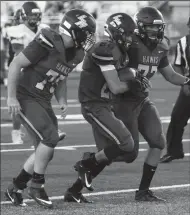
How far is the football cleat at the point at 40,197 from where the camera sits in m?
7.84

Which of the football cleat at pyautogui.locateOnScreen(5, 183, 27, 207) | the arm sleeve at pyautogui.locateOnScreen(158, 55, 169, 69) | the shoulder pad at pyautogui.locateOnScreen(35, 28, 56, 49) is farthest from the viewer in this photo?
the arm sleeve at pyautogui.locateOnScreen(158, 55, 169, 69)

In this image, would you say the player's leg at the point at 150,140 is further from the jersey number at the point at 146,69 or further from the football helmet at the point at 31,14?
the football helmet at the point at 31,14

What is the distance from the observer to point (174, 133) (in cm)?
1080

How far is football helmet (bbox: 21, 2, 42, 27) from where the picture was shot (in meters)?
12.1

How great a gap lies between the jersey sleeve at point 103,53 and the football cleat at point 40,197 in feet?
3.92

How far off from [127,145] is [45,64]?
984 mm

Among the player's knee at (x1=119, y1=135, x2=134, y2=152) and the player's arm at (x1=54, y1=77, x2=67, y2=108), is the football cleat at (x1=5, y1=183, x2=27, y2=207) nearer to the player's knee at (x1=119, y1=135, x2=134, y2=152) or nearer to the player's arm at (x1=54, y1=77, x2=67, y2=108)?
the player's arm at (x1=54, y1=77, x2=67, y2=108)

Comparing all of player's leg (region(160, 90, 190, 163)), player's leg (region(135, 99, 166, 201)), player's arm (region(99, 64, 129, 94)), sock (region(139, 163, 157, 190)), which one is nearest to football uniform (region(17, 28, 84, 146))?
player's arm (region(99, 64, 129, 94))

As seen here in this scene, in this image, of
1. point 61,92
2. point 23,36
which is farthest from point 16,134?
point 61,92

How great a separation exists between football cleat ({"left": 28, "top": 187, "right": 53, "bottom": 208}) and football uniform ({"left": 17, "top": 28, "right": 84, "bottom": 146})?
421mm

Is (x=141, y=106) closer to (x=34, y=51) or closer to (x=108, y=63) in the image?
(x=108, y=63)

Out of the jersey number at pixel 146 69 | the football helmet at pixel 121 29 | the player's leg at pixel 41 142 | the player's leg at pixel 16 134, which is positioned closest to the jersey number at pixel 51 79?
the player's leg at pixel 41 142

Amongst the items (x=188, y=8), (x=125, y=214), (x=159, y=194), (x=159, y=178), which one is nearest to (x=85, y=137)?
(x=159, y=178)

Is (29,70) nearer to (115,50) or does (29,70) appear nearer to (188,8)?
(115,50)
